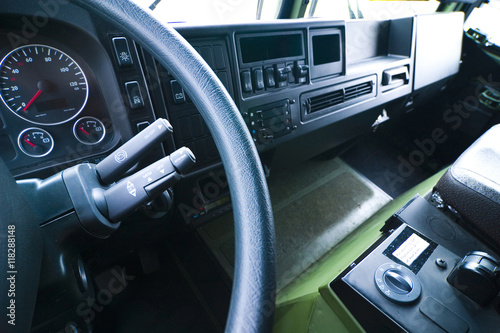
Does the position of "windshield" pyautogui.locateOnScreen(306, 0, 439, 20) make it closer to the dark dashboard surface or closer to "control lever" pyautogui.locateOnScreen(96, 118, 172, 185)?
the dark dashboard surface

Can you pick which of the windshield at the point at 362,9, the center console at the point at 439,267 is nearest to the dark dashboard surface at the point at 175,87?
the windshield at the point at 362,9

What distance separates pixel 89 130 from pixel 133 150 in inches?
17.2

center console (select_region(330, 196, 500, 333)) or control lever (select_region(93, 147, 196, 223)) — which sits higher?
control lever (select_region(93, 147, 196, 223))

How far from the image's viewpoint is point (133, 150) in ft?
1.81

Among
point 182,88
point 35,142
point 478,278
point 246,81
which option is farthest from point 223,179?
point 478,278

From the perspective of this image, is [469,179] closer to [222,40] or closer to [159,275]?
[222,40]

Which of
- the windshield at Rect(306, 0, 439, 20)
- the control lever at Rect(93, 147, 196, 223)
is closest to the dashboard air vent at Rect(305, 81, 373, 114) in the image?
the windshield at Rect(306, 0, 439, 20)

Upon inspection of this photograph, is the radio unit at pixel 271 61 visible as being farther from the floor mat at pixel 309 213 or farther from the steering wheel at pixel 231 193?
the floor mat at pixel 309 213

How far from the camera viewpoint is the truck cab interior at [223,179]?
1.54 feet

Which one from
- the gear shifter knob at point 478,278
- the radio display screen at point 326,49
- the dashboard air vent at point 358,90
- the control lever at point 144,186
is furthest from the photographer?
the dashboard air vent at point 358,90

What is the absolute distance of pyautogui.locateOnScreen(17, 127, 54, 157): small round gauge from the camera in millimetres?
796

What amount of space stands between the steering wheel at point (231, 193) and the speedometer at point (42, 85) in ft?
1.35

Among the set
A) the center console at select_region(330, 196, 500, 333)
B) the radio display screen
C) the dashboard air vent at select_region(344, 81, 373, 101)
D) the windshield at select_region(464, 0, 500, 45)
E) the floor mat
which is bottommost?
the floor mat

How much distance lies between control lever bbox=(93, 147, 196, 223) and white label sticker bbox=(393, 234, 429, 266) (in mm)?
754
